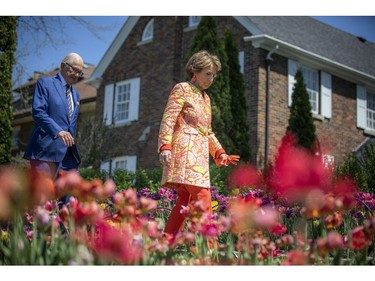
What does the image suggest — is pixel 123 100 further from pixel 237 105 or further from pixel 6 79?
pixel 6 79

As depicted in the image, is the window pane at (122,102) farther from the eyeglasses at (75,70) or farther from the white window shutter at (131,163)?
the eyeglasses at (75,70)

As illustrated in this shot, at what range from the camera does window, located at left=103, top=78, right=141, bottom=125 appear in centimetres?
1423

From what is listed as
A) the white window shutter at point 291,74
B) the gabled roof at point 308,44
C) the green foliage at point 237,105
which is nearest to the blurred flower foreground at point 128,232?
the green foliage at point 237,105

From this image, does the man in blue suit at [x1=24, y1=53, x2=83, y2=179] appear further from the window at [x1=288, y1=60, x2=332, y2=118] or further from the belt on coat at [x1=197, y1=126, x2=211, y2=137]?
the window at [x1=288, y1=60, x2=332, y2=118]

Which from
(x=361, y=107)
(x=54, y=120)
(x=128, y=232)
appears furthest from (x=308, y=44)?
(x=128, y=232)

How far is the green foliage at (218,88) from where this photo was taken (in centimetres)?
999

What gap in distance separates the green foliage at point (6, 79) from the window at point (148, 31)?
23.8ft

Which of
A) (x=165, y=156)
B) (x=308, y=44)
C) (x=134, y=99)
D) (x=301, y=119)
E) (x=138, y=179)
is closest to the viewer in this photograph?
(x=165, y=156)

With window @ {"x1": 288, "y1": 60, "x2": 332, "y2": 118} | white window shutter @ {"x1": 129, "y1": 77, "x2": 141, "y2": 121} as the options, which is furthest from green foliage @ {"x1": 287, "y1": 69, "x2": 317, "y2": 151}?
white window shutter @ {"x1": 129, "y1": 77, "x2": 141, "y2": 121}

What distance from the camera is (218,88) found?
403 inches

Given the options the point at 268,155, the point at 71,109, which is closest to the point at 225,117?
the point at 268,155

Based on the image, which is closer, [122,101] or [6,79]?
[6,79]

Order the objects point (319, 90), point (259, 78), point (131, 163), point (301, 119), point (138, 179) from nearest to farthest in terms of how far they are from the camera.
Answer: point (138, 179) < point (301, 119) < point (259, 78) < point (319, 90) < point (131, 163)

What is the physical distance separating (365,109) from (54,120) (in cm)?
1119
